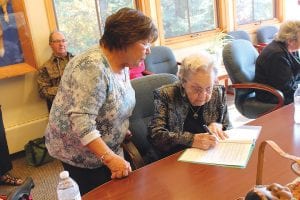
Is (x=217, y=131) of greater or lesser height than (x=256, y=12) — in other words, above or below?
below

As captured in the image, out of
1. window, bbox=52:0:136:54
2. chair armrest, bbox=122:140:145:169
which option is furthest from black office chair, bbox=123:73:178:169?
window, bbox=52:0:136:54

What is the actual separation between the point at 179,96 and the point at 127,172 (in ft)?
1.83

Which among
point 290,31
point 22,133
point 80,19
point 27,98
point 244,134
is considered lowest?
point 22,133

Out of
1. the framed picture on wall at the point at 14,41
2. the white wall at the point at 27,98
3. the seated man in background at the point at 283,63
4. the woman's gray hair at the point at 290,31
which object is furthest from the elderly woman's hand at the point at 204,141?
the white wall at the point at 27,98

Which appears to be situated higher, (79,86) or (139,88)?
(79,86)

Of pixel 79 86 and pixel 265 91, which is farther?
pixel 265 91

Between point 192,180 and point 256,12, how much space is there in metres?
4.84

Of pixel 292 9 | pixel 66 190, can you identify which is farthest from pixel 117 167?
pixel 292 9

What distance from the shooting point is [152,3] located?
4.14 metres

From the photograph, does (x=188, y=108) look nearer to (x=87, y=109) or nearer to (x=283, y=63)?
(x=87, y=109)

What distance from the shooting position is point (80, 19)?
370 cm

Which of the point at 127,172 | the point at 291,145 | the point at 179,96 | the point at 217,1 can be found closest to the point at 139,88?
the point at 179,96

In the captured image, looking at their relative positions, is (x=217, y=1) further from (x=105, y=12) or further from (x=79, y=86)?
(x=79, y=86)

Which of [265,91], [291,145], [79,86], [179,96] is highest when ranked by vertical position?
[79,86]
